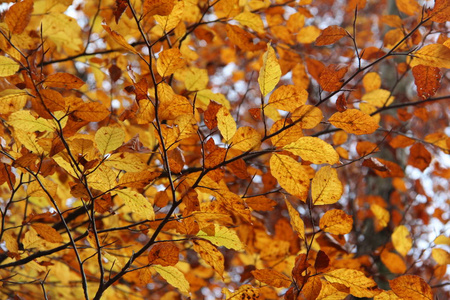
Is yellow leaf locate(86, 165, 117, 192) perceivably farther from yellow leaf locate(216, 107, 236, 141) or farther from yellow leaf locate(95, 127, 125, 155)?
yellow leaf locate(216, 107, 236, 141)

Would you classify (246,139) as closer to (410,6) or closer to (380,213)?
(410,6)

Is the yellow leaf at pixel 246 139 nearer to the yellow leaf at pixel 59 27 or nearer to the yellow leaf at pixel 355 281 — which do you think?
the yellow leaf at pixel 355 281

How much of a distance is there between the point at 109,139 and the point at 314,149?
44cm

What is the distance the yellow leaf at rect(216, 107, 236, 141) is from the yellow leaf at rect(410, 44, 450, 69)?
452 mm

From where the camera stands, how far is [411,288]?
2.70 ft

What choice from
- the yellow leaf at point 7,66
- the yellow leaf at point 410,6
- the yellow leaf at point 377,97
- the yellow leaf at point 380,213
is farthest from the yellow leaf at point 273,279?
the yellow leaf at point 380,213

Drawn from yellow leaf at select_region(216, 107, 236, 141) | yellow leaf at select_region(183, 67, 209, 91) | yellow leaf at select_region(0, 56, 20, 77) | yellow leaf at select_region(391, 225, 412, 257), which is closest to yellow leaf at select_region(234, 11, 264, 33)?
yellow leaf at select_region(183, 67, 209, 91)

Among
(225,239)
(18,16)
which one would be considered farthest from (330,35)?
(18,16)

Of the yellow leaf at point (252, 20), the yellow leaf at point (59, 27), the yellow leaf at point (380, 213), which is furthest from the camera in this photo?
the yellow leaf at point (380, 213)

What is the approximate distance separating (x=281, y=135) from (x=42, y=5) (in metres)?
1.25

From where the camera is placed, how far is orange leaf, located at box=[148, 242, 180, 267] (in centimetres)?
84

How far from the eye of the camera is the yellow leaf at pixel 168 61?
76 cm

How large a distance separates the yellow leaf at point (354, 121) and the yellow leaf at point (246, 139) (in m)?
0.16

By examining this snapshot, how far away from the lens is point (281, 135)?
770 mm
